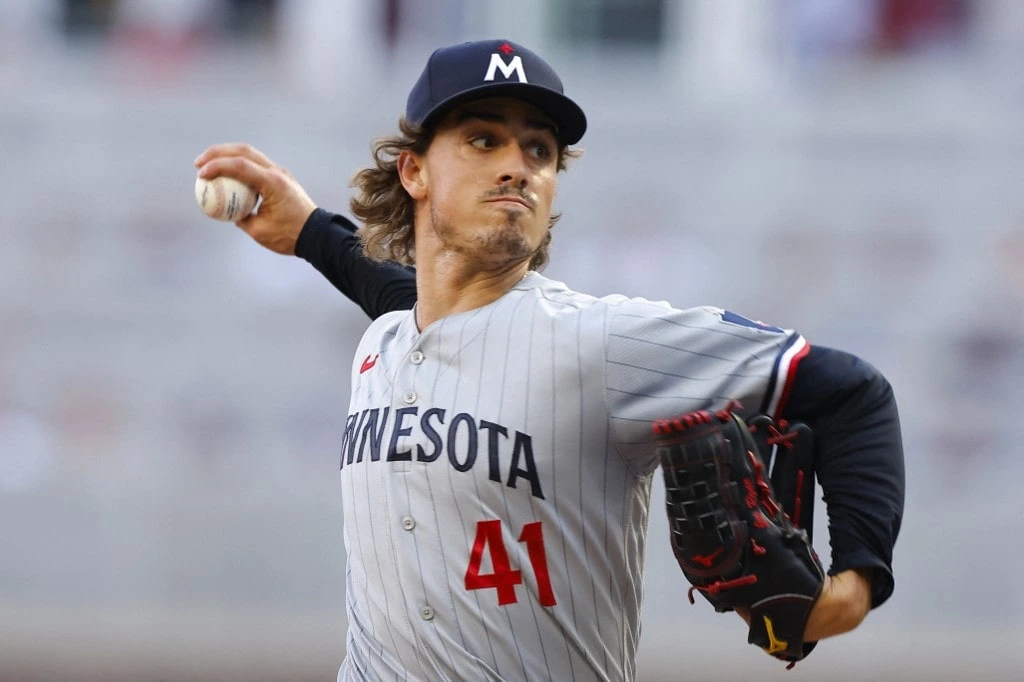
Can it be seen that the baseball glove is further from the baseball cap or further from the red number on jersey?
the baseball cap

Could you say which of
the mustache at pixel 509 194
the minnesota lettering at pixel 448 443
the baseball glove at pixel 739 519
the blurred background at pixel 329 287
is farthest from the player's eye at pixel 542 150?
the blurred background at pixel 329 287

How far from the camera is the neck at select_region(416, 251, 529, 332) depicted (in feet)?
8.74

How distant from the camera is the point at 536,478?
241 cm

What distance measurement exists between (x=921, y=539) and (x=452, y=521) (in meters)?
7.51

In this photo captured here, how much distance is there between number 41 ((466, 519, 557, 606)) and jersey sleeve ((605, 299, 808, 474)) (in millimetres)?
236

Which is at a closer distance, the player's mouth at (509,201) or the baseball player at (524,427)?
the baseball player at (524,427)

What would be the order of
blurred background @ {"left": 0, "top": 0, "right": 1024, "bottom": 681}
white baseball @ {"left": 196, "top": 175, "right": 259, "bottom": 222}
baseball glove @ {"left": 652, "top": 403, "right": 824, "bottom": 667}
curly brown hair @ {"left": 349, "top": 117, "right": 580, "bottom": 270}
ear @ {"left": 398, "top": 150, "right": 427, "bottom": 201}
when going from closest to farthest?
baseball glove @ {"left": 652, "top": 403, "right": 824, "bottom": 667} < ear @ {"left": 398, "top": 150, "right": 427, "bottom": 201} < curly brown hair @ {"left": 349, "top": 117, "right": 580, "bottom": 270} < white baseball @ {"left": 196, "top": 175, "right": 259, "bottom": 222} < blurred background @ {"left": 0, "top": 0, "right": 1024, "bottom": 681}

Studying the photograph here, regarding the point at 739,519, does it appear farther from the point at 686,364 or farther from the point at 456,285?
the point at 456,285

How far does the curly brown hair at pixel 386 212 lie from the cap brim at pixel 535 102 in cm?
29

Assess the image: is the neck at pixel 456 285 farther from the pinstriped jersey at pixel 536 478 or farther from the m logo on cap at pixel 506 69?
the m logo on cap at pixel 506 69

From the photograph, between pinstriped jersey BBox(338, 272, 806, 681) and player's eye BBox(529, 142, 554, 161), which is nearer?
pinstriped jersey BBox(338, 272, 806, 681)

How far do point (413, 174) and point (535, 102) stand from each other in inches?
14.5

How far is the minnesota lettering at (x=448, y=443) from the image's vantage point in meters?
2.41

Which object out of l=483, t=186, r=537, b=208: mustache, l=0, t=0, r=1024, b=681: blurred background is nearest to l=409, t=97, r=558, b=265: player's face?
l=483, t=186, r=537, b=208: mustache
